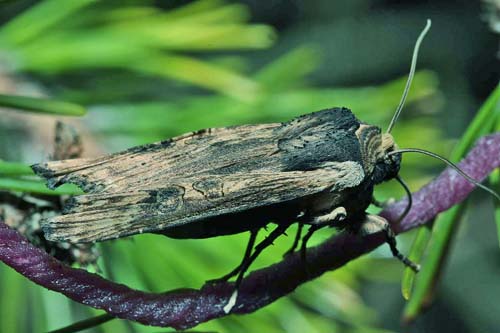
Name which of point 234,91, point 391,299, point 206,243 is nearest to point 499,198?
point 206,243

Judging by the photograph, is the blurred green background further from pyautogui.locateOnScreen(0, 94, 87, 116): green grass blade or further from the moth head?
the moth head

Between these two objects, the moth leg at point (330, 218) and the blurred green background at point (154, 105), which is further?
the blurred green background at point (154, 105)

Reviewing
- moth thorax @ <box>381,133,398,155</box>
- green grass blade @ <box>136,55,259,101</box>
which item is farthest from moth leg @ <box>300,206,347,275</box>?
green grass blade @ <box>136,55,259,101</box>

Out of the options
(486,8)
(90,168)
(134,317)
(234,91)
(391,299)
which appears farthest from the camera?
(391,299)

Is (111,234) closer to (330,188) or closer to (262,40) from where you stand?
(330,188)

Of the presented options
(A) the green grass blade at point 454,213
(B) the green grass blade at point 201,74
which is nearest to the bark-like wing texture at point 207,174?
(A) the green grass blade at point 454,213

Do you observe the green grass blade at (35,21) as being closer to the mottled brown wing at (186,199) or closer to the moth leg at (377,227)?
the mottled brown wing at (186,199)
